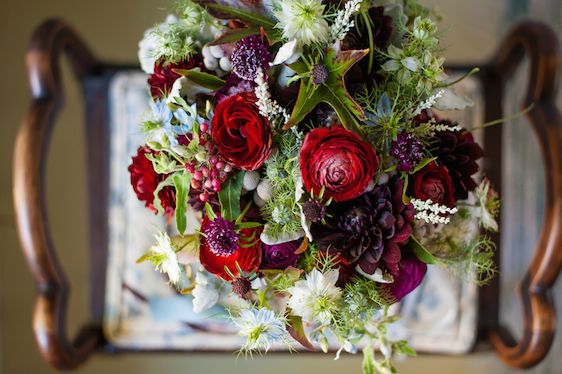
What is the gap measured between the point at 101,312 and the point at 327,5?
0.84m

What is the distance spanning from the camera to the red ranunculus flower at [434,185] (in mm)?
706

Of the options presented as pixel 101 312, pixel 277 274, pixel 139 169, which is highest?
pixel 139 169

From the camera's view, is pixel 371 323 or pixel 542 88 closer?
pixel 371 323

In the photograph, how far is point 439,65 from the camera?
735mm

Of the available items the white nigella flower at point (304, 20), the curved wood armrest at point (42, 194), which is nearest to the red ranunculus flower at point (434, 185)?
the white nigella flower at point (304, 20)

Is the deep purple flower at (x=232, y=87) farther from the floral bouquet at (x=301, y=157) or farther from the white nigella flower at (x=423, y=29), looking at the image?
the white nigella flower at (x=423, y=29)

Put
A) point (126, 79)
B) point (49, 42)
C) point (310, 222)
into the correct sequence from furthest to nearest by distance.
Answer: point (126, 79) < point (49, 42) < point (310, 222)

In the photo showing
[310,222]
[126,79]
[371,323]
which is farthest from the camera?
[126,79]

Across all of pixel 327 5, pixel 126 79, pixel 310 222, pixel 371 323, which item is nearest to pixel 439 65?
pixel 327 5

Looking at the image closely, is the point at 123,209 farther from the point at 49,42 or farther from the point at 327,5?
the point at 327,5

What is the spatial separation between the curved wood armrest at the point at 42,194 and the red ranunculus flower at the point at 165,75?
0.37m

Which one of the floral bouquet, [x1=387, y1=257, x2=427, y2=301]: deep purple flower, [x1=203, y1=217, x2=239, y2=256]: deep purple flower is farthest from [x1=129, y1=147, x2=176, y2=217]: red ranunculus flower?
[x1=387, y1=257, x2=427, y2=301]: deep purple flower

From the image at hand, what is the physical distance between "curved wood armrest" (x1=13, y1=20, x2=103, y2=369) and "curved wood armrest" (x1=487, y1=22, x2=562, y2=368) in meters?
0.87

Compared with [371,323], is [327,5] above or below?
above
